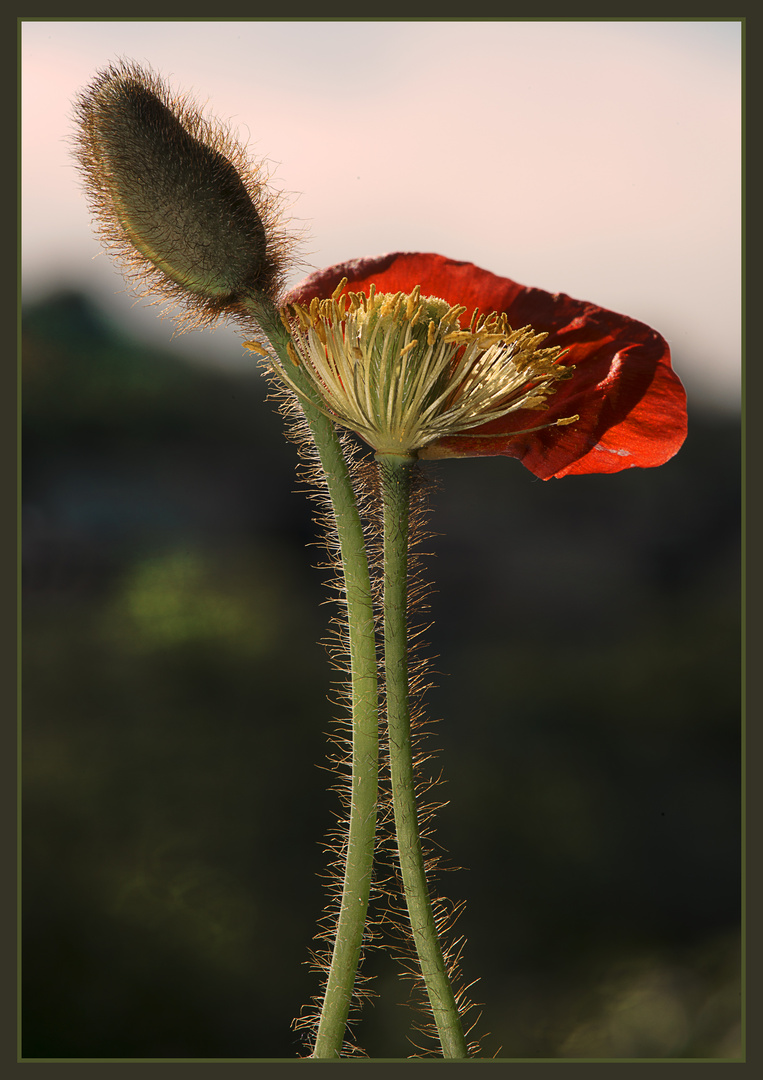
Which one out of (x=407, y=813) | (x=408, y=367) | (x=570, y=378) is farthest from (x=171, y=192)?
(x=407, y=813)

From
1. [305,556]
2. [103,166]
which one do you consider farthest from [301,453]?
[305,556]

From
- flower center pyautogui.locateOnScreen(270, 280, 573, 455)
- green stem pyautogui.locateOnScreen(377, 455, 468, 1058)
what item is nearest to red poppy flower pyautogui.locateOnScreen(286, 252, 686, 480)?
flower center pyautogui.locateOnScreen(270, 280, 573, 455)

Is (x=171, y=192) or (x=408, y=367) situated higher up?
(x=171, y=192)

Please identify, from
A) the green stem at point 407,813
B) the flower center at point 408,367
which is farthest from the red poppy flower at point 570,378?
the green stem at point 407,813

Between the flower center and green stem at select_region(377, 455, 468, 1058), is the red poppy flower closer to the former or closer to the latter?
the flower center

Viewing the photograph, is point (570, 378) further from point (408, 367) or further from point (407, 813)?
point (407, 813)

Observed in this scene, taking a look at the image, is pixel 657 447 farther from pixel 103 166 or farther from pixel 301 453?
pixel 103 166

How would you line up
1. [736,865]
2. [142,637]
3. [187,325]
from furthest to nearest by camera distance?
[142,637], [736,865], [187,325]
